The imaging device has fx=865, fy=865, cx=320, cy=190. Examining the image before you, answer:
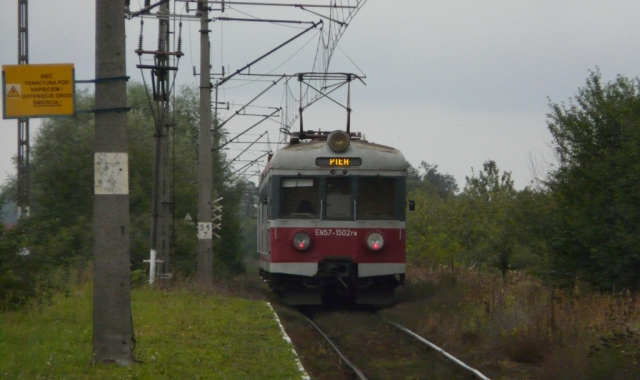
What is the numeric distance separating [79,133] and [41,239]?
2004 centimetres

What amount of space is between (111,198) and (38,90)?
4.43ft

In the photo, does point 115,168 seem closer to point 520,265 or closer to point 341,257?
point 341,257

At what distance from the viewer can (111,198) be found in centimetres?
909

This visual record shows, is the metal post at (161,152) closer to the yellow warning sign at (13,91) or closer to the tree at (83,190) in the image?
the tree at (83,190)

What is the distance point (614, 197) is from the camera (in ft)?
52.4

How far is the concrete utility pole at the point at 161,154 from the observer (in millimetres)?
22266

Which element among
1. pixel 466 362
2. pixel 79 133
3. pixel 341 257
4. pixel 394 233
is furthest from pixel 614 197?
pixel 79 133

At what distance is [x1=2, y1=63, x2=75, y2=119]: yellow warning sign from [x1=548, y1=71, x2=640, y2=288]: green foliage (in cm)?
986

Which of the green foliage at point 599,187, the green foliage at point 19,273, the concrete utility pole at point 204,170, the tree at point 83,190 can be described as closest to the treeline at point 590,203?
the green foliage at point 599,187

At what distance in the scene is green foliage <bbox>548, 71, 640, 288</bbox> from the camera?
15.3m

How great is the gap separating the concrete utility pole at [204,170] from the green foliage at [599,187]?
8972 mm

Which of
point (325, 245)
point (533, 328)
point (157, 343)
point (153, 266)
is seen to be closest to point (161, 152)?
point (153, 266)

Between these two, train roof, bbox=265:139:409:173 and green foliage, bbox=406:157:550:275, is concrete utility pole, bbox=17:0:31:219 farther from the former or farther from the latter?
green foliage, bbox=406:157:550:275

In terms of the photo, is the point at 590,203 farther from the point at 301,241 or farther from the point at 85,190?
the point at 85,190
